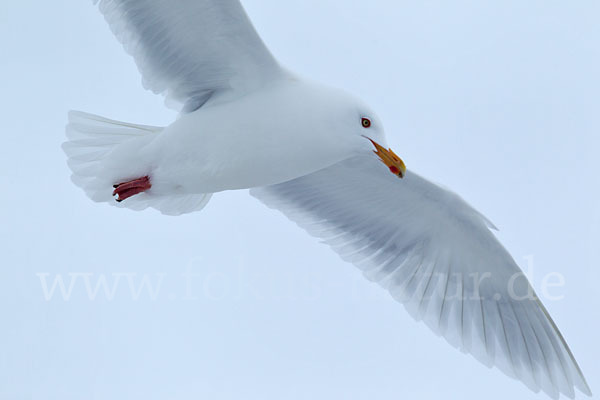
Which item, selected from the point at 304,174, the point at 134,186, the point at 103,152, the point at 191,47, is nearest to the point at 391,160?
the point at 304,174

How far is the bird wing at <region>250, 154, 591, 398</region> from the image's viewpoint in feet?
19.3

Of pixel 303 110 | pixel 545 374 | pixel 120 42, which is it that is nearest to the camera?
pixel 303 110

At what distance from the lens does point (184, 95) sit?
5355 mm

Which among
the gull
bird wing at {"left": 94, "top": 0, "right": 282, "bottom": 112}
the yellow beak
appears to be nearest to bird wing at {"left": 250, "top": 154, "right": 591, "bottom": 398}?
the gull

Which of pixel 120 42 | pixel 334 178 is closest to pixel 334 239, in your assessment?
pixel 334 178

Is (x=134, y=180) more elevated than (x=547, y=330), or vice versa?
(x=134, y=180)

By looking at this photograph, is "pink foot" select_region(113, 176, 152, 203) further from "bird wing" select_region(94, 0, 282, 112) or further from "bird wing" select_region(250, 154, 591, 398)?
"bird wing" select_region(250, 154, 591, 398)

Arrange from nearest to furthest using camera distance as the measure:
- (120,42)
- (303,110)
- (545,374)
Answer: (303,110)
(120,42)
(545,374)

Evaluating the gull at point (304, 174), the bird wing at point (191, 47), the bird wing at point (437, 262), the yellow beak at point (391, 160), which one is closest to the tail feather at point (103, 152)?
the gull at point (304, 174)

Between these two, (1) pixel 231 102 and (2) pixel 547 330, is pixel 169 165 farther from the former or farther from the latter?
(2) pixel 547 330

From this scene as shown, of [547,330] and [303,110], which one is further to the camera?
[547,330]

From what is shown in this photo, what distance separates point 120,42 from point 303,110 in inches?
44.4

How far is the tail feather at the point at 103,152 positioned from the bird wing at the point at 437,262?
3.43 feet

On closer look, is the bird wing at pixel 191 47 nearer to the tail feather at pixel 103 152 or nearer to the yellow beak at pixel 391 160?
the tail feather at pixel 103 152
